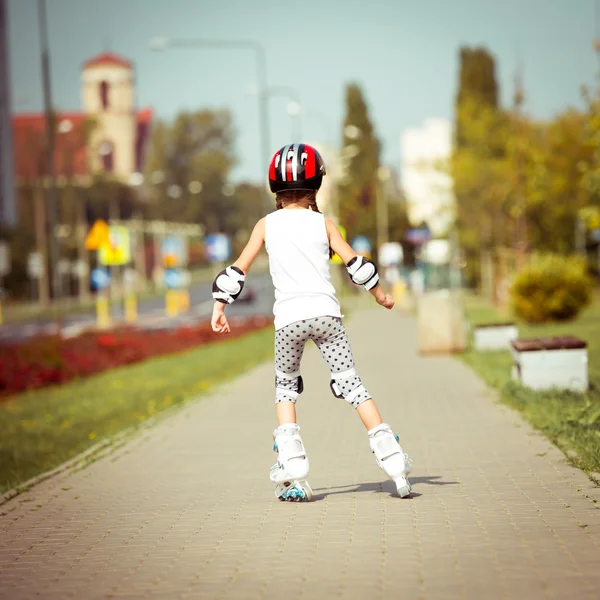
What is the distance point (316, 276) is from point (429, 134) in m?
150

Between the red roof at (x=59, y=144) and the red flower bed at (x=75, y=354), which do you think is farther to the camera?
the red roof at (x=59, y=144)

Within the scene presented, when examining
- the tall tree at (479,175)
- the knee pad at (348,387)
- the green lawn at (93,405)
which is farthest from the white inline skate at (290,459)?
the tall tree at (479,175)

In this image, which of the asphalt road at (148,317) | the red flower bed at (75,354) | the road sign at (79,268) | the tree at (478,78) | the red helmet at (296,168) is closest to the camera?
the red helmet at (296,168)

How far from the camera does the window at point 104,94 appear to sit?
12569 centimetres

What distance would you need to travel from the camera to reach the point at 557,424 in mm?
10953

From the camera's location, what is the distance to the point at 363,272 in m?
7.72

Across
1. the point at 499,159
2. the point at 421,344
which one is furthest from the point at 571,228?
the point at 421,344

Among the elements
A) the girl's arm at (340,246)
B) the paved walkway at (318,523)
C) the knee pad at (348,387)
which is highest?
the girl's arm at (340,246)

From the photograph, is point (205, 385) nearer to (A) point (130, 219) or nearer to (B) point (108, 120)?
(A) point (130, 219)

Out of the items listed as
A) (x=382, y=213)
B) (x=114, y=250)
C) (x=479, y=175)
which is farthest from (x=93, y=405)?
(x=382, y=213)

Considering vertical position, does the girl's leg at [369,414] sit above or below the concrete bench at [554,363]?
above

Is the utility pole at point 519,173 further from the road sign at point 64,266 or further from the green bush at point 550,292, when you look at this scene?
the road sign at point 64,266

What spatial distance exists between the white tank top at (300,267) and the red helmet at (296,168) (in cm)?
17

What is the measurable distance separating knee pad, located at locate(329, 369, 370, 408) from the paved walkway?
60 centimetres
